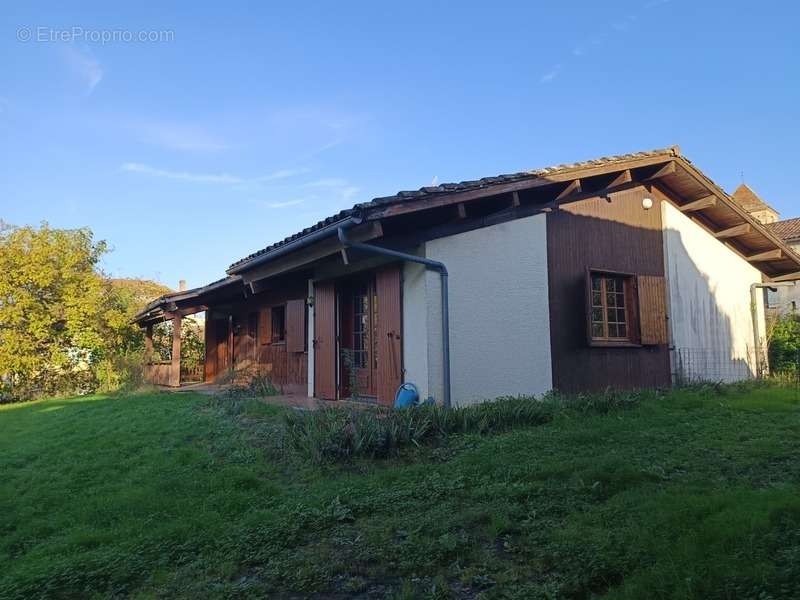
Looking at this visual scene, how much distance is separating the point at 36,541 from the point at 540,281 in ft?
23.1

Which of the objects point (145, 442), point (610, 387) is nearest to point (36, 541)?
point (145, 442)

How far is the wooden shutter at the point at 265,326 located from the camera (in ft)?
43.5

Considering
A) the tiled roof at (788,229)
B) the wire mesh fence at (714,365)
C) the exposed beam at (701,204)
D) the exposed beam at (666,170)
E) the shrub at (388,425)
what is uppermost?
the tiled roof at (788,229)

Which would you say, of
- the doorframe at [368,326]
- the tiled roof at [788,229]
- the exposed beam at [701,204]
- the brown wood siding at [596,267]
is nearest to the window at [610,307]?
the brown wood siding at [596,267]

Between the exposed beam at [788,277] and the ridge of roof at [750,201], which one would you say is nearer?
the exposed beam at [788,277]

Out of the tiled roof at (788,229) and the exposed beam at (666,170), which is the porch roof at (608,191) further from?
the tiled roof at (788,229)

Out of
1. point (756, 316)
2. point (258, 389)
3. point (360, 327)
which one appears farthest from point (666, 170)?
point (258, 389)

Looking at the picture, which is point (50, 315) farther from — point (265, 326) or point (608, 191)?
point (608, 191)

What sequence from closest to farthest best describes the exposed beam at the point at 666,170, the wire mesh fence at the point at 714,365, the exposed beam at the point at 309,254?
the exposed beam at the point at 309,254
the exposed beam at the point at 666,170
the wire mesh fence at the point at 714,365

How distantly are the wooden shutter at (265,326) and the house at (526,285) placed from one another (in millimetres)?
63

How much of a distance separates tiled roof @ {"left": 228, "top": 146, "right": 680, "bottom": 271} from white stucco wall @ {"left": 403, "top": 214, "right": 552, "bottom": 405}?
0.76m

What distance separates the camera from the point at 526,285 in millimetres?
8516

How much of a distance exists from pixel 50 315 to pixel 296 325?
301 inches

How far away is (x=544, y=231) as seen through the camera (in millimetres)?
8883
